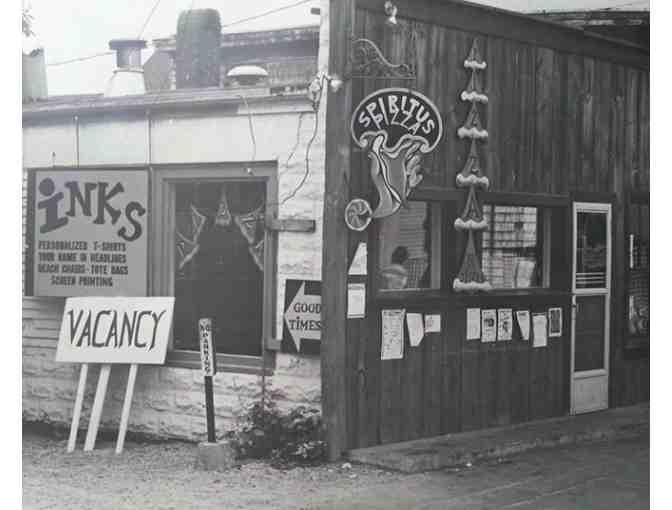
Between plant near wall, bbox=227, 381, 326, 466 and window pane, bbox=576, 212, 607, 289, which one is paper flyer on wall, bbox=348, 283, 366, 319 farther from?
window pane, bbox=576, 212, 607, 289

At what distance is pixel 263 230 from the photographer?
785 cm

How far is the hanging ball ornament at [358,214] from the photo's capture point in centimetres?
766

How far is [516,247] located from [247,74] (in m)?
2.52

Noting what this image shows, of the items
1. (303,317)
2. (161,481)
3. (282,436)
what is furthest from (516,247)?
(161,481)

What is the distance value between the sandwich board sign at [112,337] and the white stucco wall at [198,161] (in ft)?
0.33

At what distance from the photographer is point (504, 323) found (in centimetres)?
880

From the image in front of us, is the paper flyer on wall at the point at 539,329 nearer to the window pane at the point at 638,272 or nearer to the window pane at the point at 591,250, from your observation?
the window pane at the point at 591,250

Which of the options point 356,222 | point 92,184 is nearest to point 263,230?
point 356,222

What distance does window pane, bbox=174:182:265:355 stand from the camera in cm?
779

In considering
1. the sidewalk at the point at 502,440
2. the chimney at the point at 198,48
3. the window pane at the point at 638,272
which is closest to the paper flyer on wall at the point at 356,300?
the sidewalk at the point at 502,440

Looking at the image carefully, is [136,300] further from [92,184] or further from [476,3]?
[476,3]

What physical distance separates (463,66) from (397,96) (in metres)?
0.78

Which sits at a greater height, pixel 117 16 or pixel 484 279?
pixel 117 16

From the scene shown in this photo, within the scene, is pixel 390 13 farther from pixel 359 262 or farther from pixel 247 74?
pixel 359 262
